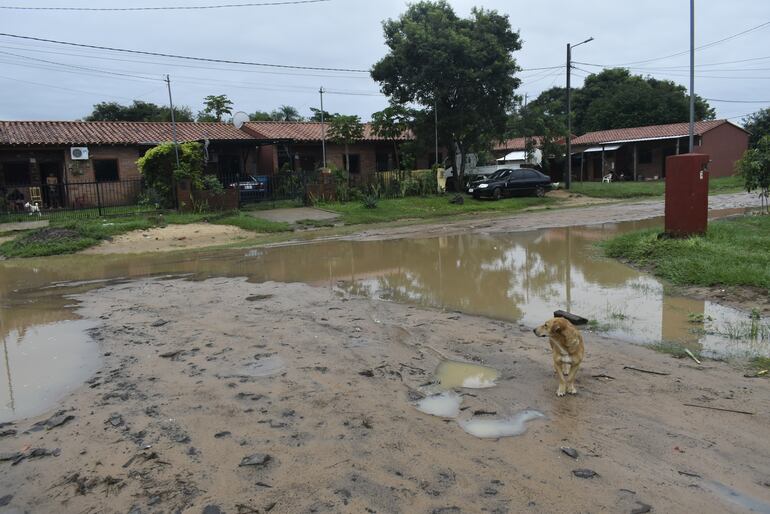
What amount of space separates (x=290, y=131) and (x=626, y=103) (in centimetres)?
3206

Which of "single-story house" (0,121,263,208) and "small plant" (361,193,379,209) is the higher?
"single-story house" (0,121,263,208)

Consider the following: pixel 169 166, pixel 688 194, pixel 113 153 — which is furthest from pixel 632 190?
pixel 113 153

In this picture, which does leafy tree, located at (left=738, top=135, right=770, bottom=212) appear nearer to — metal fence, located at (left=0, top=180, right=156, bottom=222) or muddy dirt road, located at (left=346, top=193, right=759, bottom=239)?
muddy dirt road, located at (left=346, top=193, right=759, bottom=239)

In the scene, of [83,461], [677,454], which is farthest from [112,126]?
[677,454]

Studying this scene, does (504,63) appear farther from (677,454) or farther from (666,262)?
(677,454)

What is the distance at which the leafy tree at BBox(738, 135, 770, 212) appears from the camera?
54.4 feet

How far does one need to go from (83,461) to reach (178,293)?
601 cm

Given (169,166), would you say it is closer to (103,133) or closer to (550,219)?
(103,133)

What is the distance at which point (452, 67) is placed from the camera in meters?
26.1

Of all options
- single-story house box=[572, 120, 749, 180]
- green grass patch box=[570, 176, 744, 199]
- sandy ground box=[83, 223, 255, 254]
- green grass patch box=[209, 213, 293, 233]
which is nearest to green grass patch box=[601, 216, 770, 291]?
green grass patch box=[209, 213, 293, 233]

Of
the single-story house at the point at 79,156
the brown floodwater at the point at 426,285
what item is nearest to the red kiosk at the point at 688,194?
the brown floodwater at the point at 426,285

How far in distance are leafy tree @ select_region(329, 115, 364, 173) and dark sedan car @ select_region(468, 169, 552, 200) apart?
6.22 metres

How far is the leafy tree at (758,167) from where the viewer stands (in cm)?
1658

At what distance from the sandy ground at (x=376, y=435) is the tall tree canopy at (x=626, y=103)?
4249 centimetres
